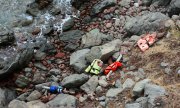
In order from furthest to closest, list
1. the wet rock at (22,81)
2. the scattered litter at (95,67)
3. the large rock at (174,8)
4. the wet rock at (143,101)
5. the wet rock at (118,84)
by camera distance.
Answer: the large rock at (174,8) → the wet rock at (22,81) → the scattered litter at (95,67) → the wet rock at (118,84) → the wet rock at (143,101)

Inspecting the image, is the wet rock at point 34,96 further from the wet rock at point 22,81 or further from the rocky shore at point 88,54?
the wet rock at point 22,81

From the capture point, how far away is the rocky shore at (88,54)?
6789mm

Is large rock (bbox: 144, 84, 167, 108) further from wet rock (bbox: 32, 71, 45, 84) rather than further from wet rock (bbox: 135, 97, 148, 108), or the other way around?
wet rock (bbox: 32, 71, 45, 84)

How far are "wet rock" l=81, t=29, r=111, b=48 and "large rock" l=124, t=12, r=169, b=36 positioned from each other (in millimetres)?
654

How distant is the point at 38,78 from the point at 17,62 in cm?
67

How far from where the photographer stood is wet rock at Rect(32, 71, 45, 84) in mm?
8117

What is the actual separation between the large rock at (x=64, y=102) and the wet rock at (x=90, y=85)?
0.38 meters

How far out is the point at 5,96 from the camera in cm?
744

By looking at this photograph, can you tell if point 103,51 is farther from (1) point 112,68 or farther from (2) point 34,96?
(2) point 34,96

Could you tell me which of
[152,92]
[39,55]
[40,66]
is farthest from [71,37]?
[152,92]

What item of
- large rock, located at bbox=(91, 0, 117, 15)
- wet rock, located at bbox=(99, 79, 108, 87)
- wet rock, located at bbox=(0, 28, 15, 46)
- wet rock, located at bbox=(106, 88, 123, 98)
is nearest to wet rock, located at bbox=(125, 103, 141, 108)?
wet rock, located at bbox=(106, 88, 123, 98)

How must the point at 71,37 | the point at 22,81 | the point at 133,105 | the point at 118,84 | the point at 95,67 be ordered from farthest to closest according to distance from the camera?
the point at 71,37 → the point at 22,81 → the point at 95,67 → the point at 118,84 → the point at 133,105

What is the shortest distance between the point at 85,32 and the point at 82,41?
0.50 m

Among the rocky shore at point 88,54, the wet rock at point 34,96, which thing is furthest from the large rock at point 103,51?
the wet rock at point 34,96
